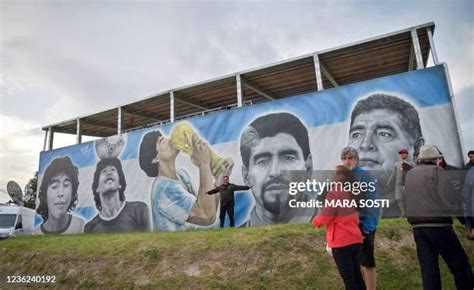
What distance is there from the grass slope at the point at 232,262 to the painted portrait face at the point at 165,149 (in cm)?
511

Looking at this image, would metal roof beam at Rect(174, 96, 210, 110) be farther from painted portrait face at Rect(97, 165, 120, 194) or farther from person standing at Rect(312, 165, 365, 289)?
person standing at Rect(312, 165, 365, 289)

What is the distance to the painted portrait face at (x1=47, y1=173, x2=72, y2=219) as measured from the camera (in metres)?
17.0

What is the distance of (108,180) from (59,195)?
3.88 metres

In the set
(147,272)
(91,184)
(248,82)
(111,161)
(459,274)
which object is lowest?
(147,272)

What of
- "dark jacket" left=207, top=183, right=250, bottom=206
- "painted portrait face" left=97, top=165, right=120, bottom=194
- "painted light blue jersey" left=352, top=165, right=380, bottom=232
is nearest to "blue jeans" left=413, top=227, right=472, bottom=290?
"painted light blue jersey" left=352, top=165, right=380, bottom=232

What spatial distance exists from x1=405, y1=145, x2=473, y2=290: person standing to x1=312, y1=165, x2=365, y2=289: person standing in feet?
2.17

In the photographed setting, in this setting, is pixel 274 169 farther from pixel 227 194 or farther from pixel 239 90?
pixel 239 90

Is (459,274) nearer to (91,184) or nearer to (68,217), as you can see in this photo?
(91,184)

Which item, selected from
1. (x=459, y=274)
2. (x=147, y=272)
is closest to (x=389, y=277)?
(x=459, y=274)

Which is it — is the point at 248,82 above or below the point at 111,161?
above

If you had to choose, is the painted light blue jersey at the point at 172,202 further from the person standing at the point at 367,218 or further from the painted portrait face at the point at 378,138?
the person standing at the point at 367,218

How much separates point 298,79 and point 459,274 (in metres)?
11.2

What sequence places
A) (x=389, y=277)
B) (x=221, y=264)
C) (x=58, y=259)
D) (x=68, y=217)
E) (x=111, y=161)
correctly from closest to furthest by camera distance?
(x=389, y=277) → (x=221, y=264) → (x=58, y=259) → (x=111, y=161) → (x=68, y=217)

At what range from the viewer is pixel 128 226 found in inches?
561
